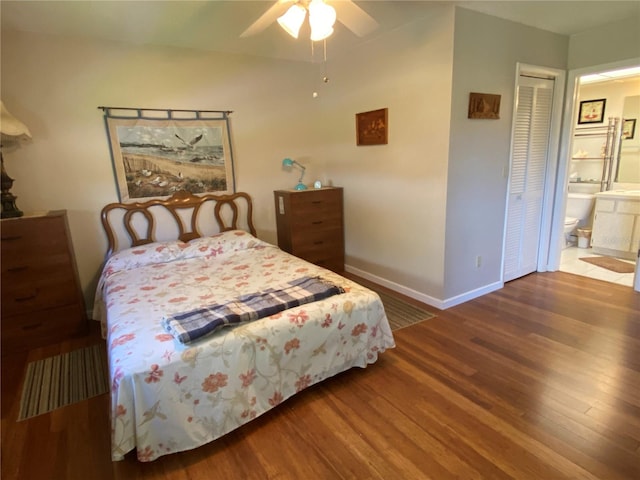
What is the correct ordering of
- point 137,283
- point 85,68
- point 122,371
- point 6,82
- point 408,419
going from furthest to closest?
1. point 85,68
2. point 6,82
3. point 137,283
4. point 408,419
5. point 122,371

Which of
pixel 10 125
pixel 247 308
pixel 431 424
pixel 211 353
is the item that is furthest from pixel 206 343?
pixel 10 125

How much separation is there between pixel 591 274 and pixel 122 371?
14.6 feet

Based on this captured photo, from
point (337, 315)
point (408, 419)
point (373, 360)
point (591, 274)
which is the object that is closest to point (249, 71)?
point (337, 315)

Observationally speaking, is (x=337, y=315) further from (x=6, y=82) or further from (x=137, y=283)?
(x=6, y=82)

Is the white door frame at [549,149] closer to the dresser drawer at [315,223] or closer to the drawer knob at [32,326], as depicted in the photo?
the dresser drawer at [315,223]

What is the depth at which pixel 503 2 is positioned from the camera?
249 cm

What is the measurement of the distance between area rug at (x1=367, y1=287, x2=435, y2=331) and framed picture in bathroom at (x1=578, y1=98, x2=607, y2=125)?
13.1 feet

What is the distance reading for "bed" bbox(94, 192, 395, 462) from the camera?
60.3 inches

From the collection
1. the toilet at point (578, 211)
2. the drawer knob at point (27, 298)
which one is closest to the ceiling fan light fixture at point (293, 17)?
the drawer knob at point (27, 298)

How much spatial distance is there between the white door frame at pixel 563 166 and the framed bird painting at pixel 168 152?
345 centimetres

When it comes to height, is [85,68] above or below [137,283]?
above

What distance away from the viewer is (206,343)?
166 centimetres

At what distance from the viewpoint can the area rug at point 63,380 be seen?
2049 mm

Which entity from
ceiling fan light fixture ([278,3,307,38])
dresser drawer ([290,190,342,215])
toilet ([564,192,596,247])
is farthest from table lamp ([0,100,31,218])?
toilet ([564,192,596,247])
